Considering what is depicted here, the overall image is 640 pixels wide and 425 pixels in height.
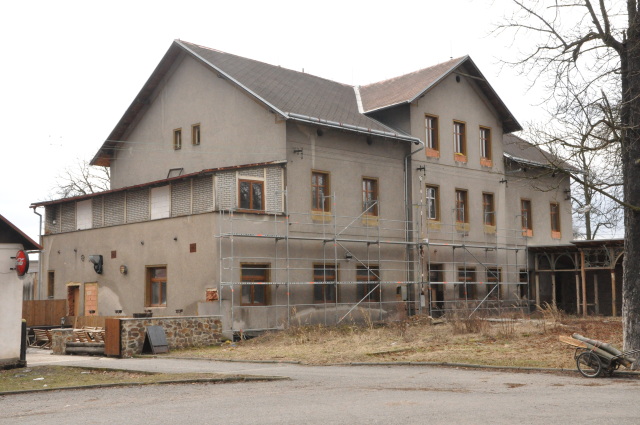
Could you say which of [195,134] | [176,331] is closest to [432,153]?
[195,134]

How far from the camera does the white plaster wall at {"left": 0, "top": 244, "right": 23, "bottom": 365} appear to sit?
18.0 metres

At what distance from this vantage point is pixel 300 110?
2784 centimetres

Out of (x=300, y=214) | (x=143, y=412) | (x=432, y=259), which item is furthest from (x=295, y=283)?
(x=143, y=412)

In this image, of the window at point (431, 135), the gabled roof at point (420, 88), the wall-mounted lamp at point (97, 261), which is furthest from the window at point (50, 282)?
the window at point (431, 135)

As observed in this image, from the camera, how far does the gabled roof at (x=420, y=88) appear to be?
3152 cm

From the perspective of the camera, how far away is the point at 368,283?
29000mm

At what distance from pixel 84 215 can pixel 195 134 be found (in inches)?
213

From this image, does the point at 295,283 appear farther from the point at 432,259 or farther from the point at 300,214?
the point at 432,259

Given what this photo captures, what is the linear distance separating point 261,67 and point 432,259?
34.3 ft

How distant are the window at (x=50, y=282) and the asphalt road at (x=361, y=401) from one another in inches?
715

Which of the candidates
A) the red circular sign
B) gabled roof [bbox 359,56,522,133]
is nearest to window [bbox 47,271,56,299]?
the red circular sign

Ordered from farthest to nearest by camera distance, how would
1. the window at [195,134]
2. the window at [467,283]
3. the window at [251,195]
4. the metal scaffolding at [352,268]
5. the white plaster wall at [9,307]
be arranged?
1. the window at [467,283]
2. the window at [195,134]
3. the window at [251,195]
4. the metal scaffolding at [352,268]
5. the white plaster wall at [9,307]

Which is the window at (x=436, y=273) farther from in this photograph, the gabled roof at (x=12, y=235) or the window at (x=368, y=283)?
the gabled roof at (x=12, y=235)

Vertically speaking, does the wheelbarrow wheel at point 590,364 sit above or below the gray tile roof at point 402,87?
below
